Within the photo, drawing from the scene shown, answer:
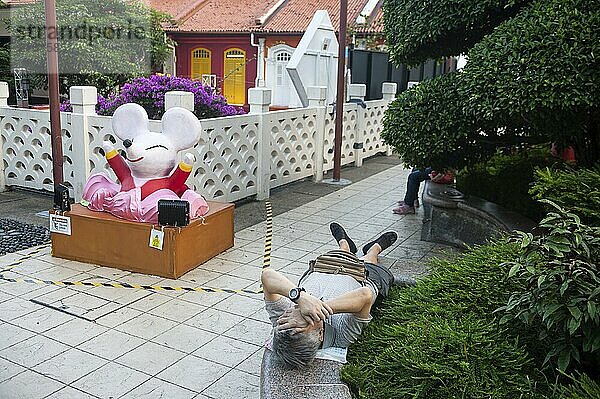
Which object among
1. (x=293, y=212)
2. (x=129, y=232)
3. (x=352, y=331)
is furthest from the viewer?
(x=293, y=212)

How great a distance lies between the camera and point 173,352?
3.96 m

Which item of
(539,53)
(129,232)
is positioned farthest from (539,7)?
(129,232)

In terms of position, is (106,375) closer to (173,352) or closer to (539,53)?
(173,352)

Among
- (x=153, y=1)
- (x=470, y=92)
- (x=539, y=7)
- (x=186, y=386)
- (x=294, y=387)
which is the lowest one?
(x=186, y=386)

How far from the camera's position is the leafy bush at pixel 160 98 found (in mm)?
7492

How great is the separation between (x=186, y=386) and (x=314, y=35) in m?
8.02

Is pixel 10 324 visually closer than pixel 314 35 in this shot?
Yes

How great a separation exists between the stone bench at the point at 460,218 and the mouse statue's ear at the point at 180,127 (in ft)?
8.71

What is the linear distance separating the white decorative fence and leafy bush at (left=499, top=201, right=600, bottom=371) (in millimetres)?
4758

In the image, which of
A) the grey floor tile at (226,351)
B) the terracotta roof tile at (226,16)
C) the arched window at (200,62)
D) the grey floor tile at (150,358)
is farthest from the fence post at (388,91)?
the arched window at (200,62)

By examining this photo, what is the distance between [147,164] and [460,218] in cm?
316

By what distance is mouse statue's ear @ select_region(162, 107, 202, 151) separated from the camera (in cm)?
545

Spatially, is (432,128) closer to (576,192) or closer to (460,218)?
(460,218)

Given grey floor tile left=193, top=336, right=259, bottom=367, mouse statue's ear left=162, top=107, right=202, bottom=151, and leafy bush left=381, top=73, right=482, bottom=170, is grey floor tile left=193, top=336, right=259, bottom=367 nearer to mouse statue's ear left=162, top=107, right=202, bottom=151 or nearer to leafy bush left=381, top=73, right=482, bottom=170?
mouse statue's ear left=162, top=107, right=202, bottom=151
